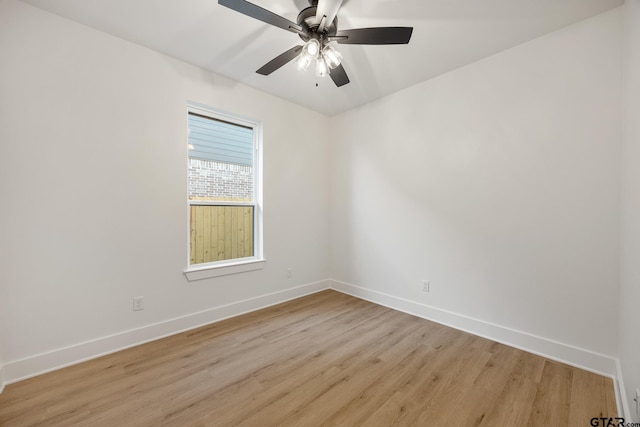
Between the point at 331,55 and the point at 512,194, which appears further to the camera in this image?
the point at 512,194

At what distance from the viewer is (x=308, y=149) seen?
3.78 m

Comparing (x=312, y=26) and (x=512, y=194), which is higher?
(x=312, y=26)

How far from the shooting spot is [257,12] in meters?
1.56

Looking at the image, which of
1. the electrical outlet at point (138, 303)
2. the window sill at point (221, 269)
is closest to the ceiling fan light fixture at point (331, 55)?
the window sill at point (221, 269)

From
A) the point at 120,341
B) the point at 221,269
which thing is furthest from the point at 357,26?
the point at 120,341

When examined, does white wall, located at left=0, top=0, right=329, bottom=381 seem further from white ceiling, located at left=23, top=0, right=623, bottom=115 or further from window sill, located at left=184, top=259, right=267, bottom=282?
white ceiling, located at left=23, top=0, right=623, bottom=115

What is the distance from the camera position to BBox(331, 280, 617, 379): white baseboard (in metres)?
1.96

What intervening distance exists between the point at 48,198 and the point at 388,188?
3250 millimetres

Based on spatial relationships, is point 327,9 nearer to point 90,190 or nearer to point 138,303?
point 90,190

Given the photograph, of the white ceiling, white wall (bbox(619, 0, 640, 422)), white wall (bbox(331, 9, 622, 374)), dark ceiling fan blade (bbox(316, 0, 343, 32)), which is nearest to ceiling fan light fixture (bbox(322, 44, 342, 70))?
dark ceiling fan blade (bbox(316, 0, 343, 32))

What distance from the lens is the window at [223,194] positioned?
2.83 metres

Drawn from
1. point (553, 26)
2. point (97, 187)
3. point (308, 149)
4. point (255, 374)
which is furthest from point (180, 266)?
point (553, 26)

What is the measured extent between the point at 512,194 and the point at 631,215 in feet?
2.72

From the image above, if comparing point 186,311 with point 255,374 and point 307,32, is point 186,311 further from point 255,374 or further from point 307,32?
point 307,32
